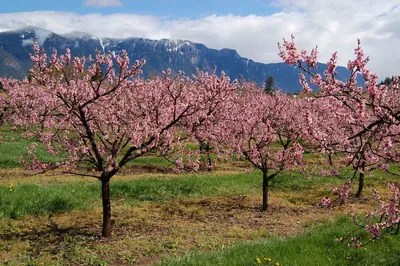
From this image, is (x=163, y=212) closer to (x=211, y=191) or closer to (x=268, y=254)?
(x=211, y=191)

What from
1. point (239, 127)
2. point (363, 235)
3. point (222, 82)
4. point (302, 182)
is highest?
point (222, 82)

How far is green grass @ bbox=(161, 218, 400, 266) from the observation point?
7.69 m

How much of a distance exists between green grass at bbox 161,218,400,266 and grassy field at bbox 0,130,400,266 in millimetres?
23

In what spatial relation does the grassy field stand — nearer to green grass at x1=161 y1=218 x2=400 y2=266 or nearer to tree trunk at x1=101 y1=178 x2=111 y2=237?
green grass at x1=161 y1=218 x2=400 y2=266

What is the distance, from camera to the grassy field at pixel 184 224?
8.47 m

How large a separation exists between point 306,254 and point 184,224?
5.66 metres

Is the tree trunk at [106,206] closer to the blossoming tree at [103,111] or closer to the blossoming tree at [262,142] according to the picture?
the blossoming tree at [103,111]

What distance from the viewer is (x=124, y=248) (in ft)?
33.4

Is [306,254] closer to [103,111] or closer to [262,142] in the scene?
[262,142]

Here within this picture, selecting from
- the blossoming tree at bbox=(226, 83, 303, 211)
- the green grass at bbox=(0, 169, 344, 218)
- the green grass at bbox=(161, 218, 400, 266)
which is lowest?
the green grass at bbox=(0, 169, 344, 218)

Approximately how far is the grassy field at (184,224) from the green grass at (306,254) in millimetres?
23

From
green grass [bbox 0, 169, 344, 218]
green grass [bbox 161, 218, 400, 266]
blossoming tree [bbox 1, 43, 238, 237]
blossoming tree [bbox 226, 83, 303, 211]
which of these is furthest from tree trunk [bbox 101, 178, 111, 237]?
blossoming tree [bbox 226, 83, 303, 211]

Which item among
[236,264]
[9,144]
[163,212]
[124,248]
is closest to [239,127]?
[163,212]

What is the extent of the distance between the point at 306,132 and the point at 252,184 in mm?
14317
